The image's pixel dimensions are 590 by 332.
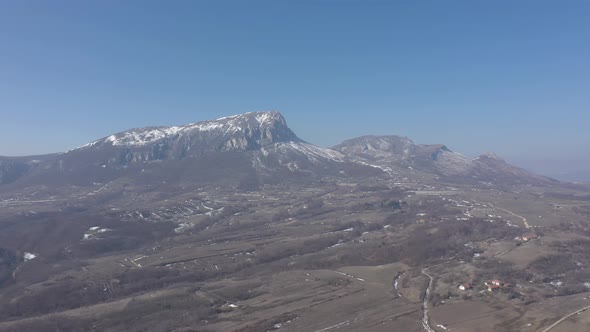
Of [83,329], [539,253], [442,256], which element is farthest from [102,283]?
[539,253]

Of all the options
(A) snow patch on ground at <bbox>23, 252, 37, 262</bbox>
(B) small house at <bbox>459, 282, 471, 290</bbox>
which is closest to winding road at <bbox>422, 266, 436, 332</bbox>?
(B) small house at <bbox>459, 282, 471, 290</bbox>

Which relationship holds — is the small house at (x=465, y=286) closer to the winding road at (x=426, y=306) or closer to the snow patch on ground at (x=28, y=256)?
the winding road at (x=426, y=306)

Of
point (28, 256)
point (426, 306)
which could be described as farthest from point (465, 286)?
point (28, 256)

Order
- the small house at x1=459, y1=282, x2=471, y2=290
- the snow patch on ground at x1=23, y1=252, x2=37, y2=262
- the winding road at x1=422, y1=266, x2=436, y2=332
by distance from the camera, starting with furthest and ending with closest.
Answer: the snow patch on ground at x1=23, y1=252, x2=37, y2=262 < the small house at x1=459, y1=282, x2=471, y2=290 < the winding road at x1=422, y1=266, x2=436, y2=332

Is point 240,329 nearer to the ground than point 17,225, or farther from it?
nearer to the ground

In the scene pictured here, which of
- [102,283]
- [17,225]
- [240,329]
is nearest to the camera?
[240,329]

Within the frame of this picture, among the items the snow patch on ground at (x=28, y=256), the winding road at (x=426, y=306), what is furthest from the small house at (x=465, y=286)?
the snow patch on ground at (x=28, y=256)

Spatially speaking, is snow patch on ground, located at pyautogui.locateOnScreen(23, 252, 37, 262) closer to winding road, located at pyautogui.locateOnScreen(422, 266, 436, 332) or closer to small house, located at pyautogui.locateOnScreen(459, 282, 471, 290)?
winding road, located at pyautogui.locateOnScreen(422, 266, 436, 332)

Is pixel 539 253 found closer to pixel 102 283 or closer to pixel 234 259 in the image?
pixel 234 259

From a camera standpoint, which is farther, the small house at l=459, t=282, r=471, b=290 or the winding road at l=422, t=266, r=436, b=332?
the small house at l=459, t=282, r=471, b=290

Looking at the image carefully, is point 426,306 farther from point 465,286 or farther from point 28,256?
point 28,256

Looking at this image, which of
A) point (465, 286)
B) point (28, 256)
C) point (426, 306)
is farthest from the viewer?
point (28, 256)
